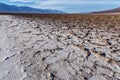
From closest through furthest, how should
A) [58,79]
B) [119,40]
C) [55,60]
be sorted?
Answer: [58,79] → [55,60] → [119,40]

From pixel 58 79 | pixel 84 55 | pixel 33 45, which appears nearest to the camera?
pixel 58 79

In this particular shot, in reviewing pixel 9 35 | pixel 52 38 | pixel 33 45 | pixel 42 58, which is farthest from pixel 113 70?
pixel 9 35

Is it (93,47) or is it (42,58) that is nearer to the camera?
(42,58)

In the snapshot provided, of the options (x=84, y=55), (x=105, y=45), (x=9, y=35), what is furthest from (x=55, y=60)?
(x=9, y=35)

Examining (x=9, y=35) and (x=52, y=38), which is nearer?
(x=52, y=38)

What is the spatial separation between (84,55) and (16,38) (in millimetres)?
2863

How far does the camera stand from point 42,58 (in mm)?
5305

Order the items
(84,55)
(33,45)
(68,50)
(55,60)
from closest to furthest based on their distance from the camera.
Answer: (55,60) < (84,55) < (68,50) < (33,45)

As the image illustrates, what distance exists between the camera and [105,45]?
6582 millimetres

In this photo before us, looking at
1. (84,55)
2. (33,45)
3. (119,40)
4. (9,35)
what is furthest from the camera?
(9,35)

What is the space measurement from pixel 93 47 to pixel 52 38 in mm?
1719

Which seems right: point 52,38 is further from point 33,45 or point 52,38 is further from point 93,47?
point 93,47

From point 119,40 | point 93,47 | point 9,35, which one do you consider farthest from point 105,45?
point 9,35

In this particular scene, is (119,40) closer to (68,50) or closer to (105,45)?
(105,45)
